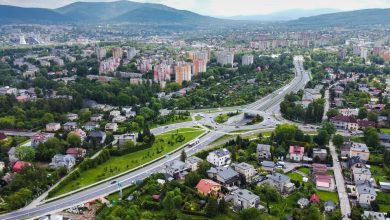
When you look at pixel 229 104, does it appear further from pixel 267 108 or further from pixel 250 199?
pixel 250 199

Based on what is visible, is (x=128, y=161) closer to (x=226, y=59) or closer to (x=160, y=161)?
(x=160, y=161)

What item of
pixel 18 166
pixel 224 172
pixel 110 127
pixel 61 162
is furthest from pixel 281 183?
pixel 110 127

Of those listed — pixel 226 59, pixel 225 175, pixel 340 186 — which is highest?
pixel 226 59

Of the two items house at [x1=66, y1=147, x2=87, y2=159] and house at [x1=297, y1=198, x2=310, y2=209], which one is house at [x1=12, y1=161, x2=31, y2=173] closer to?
house at [x1=66, y1=147, x2=87, y2=159]

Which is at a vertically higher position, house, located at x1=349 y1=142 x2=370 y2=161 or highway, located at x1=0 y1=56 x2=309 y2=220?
house, located at x1=349 y1=142 x2=370 y2=161

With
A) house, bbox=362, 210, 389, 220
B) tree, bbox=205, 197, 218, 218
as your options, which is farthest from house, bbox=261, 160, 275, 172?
house, bbox=362, 210, 389, 220

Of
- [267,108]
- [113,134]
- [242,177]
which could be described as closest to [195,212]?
[242,177]
